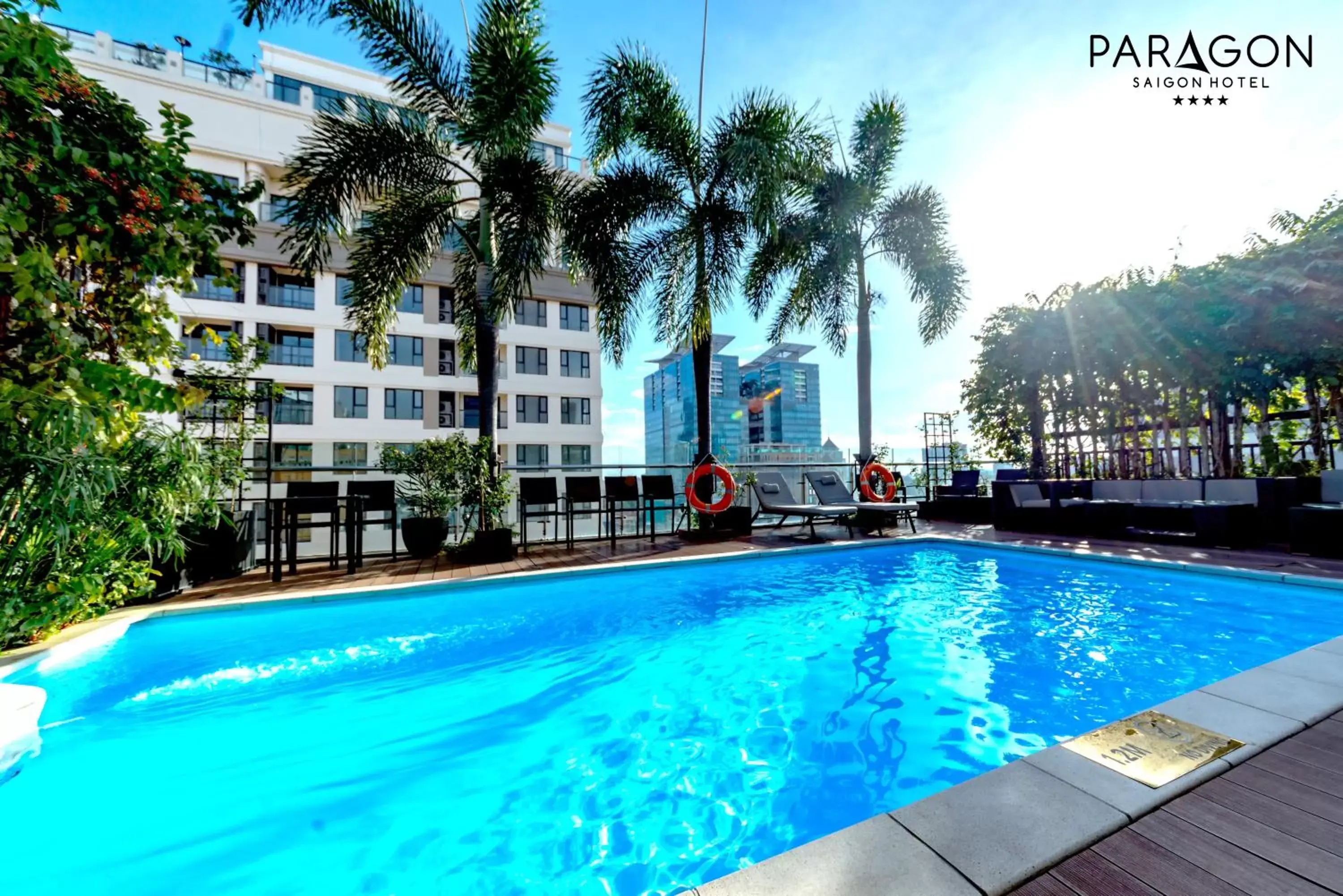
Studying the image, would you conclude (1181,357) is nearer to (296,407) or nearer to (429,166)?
(429,166)

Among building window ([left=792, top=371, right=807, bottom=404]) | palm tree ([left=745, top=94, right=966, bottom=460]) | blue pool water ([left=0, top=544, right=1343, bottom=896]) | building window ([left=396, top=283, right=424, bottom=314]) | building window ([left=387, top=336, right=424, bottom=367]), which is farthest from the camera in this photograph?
building window ([left=792, top=371, right=807, bottom=404])

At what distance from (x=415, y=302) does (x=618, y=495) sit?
705 inches

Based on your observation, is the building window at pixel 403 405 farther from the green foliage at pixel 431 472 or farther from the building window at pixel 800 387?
the building window at pixel 800 387

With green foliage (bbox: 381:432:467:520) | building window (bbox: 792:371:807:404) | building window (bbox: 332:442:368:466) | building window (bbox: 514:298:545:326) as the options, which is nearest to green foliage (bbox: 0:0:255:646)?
green foliage (bbox: 381:432:467:520)

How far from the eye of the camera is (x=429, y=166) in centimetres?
613

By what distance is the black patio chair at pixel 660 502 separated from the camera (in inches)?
276

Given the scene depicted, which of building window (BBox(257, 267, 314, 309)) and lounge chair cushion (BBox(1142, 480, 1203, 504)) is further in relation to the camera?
building window (BBox(257, 267, 314, 309))

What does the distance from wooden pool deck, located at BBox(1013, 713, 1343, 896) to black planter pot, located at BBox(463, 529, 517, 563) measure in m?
4.97

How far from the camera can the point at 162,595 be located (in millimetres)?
3811

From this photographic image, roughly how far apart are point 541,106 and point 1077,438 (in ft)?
34.2

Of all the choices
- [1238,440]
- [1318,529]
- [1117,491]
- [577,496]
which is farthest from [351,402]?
[1238,440]

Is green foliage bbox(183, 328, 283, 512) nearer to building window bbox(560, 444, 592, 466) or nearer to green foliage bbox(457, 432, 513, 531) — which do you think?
green foliage bbox(457, 432, 513, 531)

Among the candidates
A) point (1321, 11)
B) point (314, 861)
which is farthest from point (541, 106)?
point (1321, 11)

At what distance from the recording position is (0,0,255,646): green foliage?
1955 millimetres
